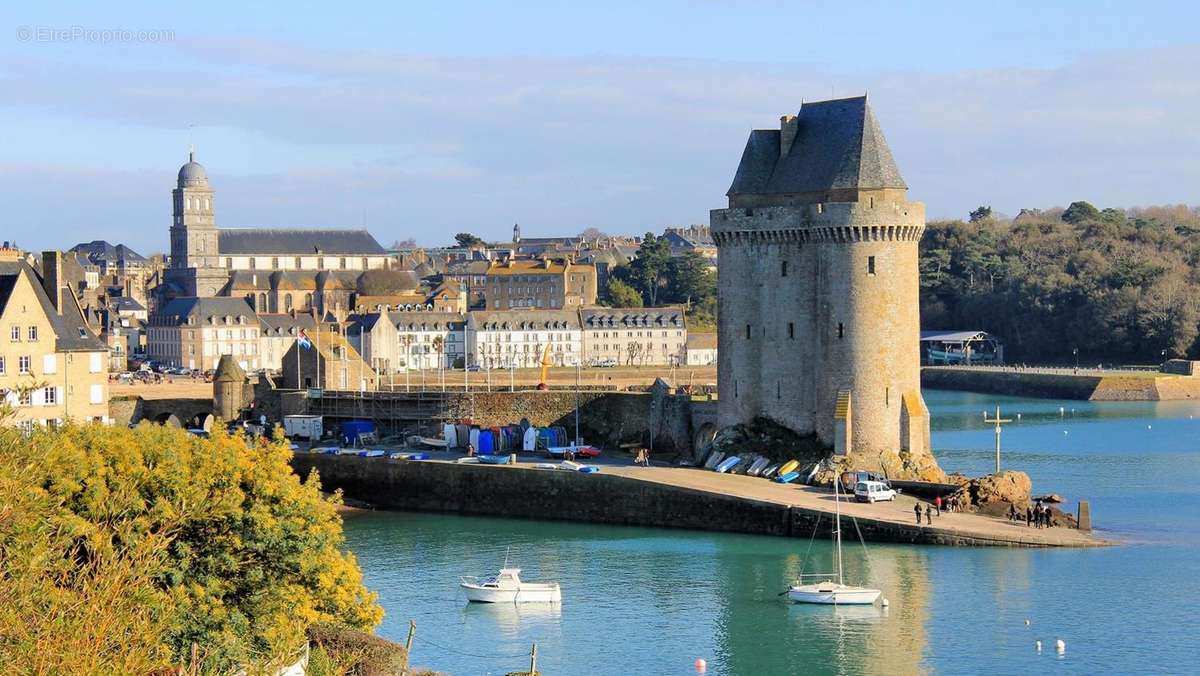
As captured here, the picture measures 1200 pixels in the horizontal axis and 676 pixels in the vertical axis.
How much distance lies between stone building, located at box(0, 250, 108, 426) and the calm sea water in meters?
8.39

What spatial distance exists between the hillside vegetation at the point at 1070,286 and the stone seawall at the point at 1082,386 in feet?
27.8

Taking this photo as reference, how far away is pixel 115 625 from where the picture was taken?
12070 mm

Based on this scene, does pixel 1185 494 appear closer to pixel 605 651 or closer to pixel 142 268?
pixel 605 651

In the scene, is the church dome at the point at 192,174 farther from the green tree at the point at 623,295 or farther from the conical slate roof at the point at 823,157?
the conical slate roof at the point at 823,157

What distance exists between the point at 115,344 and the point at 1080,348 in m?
54.0

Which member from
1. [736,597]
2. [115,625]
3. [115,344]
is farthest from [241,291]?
[115,625]

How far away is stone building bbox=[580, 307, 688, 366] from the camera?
98875 millimetres

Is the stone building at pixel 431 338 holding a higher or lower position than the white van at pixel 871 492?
higher

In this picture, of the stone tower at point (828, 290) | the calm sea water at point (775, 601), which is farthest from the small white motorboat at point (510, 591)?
the stone tower at point (828, 290)

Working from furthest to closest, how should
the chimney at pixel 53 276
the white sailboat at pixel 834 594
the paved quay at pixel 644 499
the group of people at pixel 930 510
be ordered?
the chimney at pixel 53 276 → the group of people at pixel 930 510 → the paved quay at pixel 644 499 → the white sailboat at pixel 834 594

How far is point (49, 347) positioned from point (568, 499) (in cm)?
1403

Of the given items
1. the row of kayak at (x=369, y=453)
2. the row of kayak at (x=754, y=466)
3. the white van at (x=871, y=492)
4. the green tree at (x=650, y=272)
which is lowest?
the white van at (x=871, y=492)

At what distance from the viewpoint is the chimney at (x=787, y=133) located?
43469 millimetres

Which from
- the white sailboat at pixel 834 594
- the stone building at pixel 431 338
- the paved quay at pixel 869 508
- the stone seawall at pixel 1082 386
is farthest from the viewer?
the stone building at pixel 431 338
